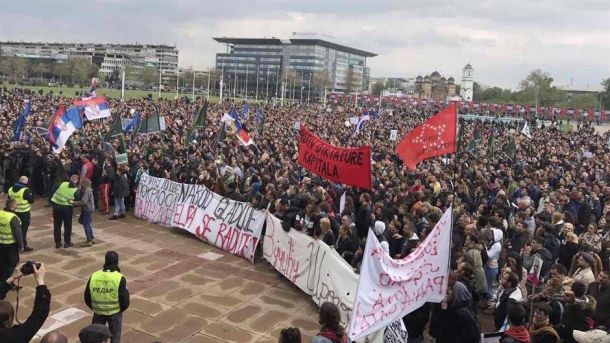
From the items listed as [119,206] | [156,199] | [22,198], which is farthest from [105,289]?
[119,206]

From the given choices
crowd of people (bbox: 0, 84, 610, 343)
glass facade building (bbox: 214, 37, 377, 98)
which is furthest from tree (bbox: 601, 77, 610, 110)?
crowd of people (bbox: 0, 84, 610, 343)

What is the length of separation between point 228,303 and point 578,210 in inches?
345

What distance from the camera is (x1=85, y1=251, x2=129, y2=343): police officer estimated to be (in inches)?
232

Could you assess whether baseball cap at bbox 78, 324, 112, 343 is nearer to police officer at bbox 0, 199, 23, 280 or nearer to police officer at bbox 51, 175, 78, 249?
police officer at bbox 0, 199, 23, 280

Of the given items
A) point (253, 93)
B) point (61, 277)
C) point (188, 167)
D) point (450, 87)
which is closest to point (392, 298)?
point (61, 277)

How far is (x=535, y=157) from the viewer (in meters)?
23.6

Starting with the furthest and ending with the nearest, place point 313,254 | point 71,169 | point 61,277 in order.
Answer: point 71,169, point 61,277, point 313,254

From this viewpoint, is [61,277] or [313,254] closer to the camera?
[313,254]

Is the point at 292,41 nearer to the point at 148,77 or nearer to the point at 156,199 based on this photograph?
the point at 148,77

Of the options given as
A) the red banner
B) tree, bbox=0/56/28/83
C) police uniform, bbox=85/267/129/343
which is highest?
tree, bbox=0/56/28/83

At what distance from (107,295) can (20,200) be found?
4.95m

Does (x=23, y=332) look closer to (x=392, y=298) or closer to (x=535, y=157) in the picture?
(x=392, y=298)

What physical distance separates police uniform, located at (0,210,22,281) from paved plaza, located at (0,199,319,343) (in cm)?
67

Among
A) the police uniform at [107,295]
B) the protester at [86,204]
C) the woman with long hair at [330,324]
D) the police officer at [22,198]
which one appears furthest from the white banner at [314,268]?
the police officer at [22,198]
